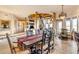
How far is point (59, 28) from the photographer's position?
2.73 meters

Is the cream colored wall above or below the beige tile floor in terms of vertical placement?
above

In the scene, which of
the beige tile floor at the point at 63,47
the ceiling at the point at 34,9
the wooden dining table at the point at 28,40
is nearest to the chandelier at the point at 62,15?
the ceiling at the point at 34,9

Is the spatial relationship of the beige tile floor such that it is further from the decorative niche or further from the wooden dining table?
the decorative niche

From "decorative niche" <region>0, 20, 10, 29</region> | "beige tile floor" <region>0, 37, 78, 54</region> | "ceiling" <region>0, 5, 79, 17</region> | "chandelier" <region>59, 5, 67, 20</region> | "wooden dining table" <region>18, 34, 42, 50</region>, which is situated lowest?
"beige tile floor" <region>0, 37, 78, 54</region>

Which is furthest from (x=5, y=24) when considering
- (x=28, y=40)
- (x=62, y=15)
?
(x=62, y=15)

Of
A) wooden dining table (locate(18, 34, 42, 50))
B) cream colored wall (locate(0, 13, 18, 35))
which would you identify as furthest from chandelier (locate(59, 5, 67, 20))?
cream colored wall (locate(0, 13, 18, 35))

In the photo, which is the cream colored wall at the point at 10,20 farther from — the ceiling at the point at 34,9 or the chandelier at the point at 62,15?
the chandelier at the point at 62,15

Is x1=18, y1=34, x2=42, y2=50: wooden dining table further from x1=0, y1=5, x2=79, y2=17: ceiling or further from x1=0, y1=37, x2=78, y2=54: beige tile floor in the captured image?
x1=0, y1=5, x2=79, y2=17: ceiling

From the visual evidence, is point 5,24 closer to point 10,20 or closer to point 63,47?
point 10,20

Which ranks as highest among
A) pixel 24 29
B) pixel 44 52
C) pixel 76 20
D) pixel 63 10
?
pixel 63 10

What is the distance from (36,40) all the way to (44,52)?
1.02 feet

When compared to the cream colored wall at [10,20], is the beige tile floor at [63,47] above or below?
below
